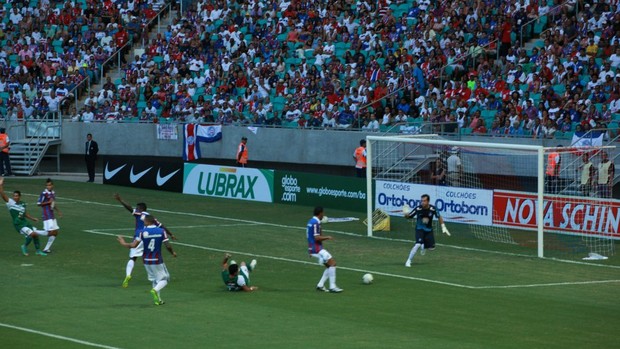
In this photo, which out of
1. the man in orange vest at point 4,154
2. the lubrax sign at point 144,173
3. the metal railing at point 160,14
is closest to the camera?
the lubrax sign at point 144,173

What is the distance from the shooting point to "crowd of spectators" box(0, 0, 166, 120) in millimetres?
54531

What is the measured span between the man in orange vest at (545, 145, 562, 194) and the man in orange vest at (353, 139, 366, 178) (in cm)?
931

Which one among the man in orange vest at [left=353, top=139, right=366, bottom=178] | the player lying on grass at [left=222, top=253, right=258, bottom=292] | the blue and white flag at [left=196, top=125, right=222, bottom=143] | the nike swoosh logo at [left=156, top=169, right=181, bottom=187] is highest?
the blue and white flag at [left=196, top=125, right=222, bottom=143]

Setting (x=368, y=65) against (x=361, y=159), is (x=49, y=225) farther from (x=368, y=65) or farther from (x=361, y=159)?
(x=368, y=65)

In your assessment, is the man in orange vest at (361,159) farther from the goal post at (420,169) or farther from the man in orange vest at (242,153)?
the man in orange vest at (242,153)

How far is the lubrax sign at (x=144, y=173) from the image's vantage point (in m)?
45.5

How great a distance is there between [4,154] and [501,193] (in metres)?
24.2

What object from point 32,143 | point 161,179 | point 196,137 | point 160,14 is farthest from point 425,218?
point 160,14

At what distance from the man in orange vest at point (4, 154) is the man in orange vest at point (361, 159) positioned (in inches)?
627

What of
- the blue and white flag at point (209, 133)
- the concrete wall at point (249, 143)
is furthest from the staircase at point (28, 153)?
the blue and white flag at point (209, 133)

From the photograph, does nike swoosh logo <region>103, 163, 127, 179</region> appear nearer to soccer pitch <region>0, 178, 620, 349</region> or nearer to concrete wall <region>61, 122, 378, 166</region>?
concrete wall <region>61, 122, 378, 166</region>

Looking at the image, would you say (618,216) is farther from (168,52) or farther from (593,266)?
(168,52)

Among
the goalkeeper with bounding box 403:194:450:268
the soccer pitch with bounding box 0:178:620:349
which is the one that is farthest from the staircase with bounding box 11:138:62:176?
the goalkeeper with bounding box 403:194:450:268

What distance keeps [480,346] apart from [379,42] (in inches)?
1132
